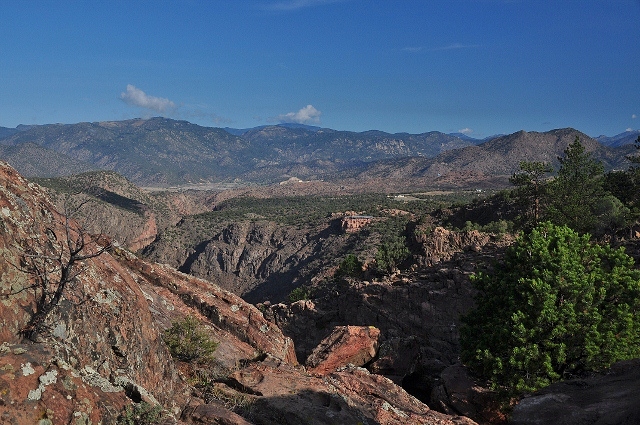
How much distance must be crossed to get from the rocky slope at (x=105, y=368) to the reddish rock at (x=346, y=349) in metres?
4.94

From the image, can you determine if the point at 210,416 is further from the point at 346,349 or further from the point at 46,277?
the point at 346,349

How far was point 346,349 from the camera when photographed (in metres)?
23.1

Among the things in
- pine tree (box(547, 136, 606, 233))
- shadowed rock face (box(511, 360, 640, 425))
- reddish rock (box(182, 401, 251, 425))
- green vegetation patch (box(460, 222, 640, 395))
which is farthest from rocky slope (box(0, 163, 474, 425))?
pine tree (box(547, 136, 606, 233))

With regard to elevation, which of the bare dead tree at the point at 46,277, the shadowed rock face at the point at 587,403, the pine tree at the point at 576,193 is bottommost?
the shadowed rock face at the point at 587,403

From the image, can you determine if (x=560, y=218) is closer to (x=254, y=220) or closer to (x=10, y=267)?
(x=10, y=267)

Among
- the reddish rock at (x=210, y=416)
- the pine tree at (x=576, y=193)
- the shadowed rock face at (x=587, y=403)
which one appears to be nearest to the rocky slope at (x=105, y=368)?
the reddish rock at (x=210, y=416)

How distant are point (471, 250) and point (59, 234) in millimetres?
35575

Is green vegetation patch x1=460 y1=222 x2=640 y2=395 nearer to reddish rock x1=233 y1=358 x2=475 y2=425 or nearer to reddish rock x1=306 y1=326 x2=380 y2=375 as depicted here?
reddish rock x1=306 y1=326 x2=380 y2=375

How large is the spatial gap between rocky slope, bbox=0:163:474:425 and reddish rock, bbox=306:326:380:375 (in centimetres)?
494

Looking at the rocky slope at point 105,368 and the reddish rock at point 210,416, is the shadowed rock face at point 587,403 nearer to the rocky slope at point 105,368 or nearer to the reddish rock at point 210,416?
the rocky slope at point 105,368

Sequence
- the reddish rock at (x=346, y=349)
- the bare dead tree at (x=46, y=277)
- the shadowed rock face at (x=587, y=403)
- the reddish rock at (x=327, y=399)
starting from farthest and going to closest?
the reddish rock at (x=346, y=349)
the reddish rock at (x=327, y=399)
the bare dead tree at (x=46, y=277)
the shadowed rock face at (x=587, y=403)

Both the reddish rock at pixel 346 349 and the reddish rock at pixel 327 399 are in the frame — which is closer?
the reddish rock at pixel 327 399

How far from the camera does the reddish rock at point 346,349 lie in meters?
21.9

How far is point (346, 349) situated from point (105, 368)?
51.3 feet
